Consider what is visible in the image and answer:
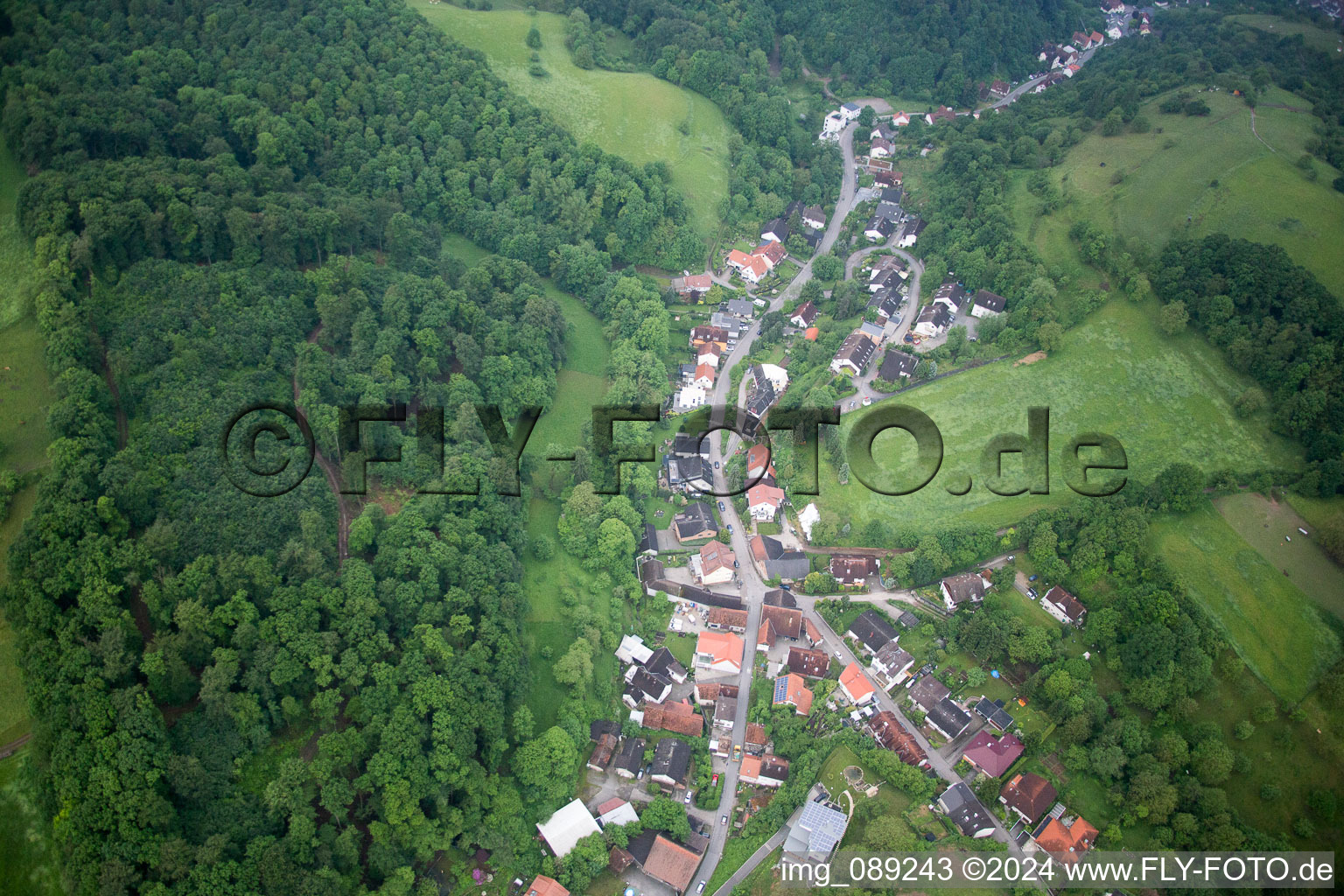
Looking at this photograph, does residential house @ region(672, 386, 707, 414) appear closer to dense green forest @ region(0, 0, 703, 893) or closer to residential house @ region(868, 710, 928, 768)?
dense green forest @ region(0, 0, 703, 893)

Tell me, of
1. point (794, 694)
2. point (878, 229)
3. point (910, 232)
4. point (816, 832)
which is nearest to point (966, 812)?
point (816, 832)

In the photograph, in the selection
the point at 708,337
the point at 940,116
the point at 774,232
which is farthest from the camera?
the point at 940,116

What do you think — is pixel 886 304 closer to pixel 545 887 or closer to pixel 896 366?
pixel 896 366

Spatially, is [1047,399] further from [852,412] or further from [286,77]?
[286,77]

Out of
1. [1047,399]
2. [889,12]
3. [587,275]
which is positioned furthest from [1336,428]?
[889,12]

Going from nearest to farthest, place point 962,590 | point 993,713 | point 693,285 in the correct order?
point 993,713
point 962,590
point 693,285

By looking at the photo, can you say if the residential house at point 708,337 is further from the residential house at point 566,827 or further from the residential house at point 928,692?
the residential house at point 566,827
